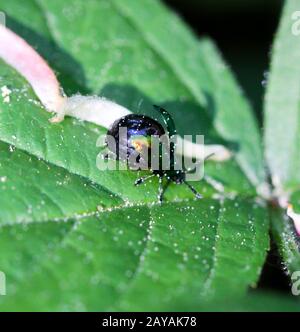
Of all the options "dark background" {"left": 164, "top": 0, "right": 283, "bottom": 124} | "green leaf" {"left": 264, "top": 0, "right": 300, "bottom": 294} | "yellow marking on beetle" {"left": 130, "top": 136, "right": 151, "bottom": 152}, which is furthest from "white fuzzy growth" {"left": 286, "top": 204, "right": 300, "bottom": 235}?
"dark background" {"left": 164, "top": 0, "right": 283, "bottom": 124}

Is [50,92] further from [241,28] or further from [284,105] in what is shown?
[241,28]

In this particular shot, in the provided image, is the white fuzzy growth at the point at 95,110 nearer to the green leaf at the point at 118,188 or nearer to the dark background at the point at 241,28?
the green leaf at the point at 118,188

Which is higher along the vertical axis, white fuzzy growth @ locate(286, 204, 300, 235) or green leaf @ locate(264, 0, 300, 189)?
green leaf @ locate(264, 0, 300, 189)

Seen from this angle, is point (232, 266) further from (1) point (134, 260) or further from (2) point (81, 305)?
(2) point (81, 305)

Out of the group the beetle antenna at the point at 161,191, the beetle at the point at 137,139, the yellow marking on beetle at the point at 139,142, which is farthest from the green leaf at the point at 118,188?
the yellow marking on beetle at the point at 139,142

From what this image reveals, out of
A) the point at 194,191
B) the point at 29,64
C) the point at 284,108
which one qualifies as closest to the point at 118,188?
the point at 194,191

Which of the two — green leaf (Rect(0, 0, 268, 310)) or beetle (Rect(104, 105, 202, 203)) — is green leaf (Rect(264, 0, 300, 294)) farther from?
beetle (Rect(104, 105, 202, 203))

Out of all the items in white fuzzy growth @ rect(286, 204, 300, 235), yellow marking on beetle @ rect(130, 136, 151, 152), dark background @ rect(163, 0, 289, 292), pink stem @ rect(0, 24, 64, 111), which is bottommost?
white fuzzy growth @ rect(286, 204, 300, 235)
